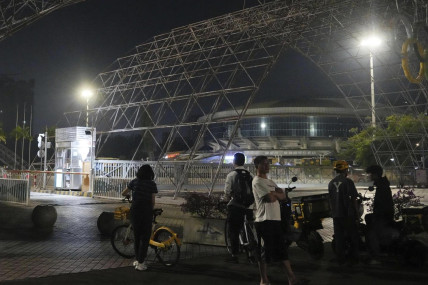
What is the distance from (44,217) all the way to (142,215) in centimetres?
568

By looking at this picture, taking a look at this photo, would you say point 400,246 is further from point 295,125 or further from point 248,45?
point 295,125

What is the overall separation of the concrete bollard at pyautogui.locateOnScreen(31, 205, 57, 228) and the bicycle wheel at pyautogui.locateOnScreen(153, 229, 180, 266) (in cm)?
525

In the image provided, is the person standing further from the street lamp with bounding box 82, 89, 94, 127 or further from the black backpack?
the street lamp with bounding box 82, 89, 94, 127

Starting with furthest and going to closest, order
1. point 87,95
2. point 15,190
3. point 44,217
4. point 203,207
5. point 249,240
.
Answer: point 87,95 → point 15,190 → point 44,217 → point 203,207 → point 249,240

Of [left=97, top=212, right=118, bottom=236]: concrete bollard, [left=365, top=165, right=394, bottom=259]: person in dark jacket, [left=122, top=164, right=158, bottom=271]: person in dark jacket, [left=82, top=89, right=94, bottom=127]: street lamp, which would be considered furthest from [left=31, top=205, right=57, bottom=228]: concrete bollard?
[left=82, top=89, right=94, bottom=127]: street lamp

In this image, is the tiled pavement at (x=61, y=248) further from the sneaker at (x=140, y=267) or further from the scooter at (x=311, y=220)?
the scooter at (x=311, y=220)

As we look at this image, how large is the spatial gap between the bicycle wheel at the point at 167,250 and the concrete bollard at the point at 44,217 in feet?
17.2

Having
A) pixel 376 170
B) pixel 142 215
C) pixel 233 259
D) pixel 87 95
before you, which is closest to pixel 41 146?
pixel 87 95

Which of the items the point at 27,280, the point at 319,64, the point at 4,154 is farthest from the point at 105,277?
the point at 4,154

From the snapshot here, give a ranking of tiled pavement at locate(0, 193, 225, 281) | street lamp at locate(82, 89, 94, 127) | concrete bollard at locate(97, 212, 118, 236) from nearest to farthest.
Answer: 1. tiled pavement at locate(0, 193, 225, 281)
2. concrete bollard at locate(97, 212, 118, 236)
3. street lamp at locate(82, 89, 94, 127)

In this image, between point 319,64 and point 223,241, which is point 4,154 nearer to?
point 319,64

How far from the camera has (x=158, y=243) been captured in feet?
24.2

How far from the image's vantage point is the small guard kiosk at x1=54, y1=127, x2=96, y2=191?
2422 cm

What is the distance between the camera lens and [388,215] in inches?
287
